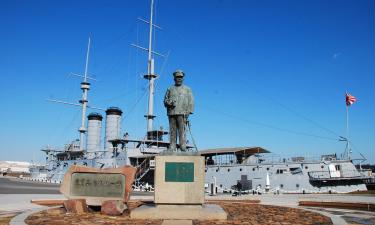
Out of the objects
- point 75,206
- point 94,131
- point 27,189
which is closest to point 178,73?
point 75,206

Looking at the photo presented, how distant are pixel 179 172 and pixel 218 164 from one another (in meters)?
31.0

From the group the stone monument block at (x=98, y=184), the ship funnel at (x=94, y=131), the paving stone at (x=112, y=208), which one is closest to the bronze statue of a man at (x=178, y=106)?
the stone monument block at (x=98, y=184)

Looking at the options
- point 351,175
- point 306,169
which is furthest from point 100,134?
point 351,175

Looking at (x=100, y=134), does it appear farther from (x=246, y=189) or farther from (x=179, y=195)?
(x=179, y=195)

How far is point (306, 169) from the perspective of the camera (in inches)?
1403

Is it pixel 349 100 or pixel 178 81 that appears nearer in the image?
pixel 178 81

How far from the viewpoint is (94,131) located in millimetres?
58969

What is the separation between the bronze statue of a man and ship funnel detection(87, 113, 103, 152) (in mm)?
48003

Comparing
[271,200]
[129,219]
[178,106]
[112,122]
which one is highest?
[112,122]

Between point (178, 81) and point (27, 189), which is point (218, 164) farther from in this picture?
point (178, 81)

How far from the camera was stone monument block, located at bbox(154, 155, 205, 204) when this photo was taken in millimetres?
11070

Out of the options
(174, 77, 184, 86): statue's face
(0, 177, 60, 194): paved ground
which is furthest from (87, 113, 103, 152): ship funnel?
(174, 77, 184, 86): statue's face

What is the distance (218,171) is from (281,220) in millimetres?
31188

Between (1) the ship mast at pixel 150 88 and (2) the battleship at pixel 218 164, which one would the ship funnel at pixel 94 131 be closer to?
(2) the battleship at pixel 218 164
